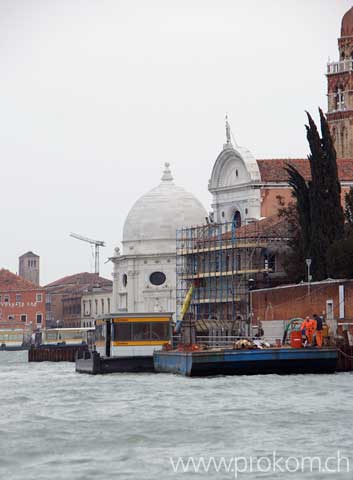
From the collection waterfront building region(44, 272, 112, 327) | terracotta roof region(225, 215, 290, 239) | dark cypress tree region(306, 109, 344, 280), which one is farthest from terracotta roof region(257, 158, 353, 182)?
waterfront building region(44, 272, 112, 327)

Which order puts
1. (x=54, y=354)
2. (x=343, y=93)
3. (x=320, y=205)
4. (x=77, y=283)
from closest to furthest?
1. (x=320, y=205)
2. (x=54, y=354)
3. (x=343, y=93)
4. (x=77, y=283)

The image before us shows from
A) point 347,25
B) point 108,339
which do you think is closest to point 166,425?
point 108,339

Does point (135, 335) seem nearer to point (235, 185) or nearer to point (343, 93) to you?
point (235, 185)

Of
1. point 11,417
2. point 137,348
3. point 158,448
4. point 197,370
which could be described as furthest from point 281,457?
point 137,348

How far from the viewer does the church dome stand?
95.8 m

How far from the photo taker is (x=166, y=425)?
30.2 m

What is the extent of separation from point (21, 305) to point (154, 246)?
3323 cm

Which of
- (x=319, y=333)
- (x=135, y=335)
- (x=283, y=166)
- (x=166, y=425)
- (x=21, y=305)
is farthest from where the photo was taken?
(x=21, y=305)

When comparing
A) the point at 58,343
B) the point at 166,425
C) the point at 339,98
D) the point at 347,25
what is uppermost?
the point at 347,25

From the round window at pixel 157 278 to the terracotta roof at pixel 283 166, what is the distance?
27.4m

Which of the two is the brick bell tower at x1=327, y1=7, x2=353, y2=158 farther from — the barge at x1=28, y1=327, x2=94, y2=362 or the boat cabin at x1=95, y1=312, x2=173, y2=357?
the boat cabin at x1=95, y1=312, x2=173, y2=357

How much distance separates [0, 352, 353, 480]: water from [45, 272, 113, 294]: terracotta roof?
119 meters

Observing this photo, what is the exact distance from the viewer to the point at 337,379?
4247cm

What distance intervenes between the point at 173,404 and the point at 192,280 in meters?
48.3
